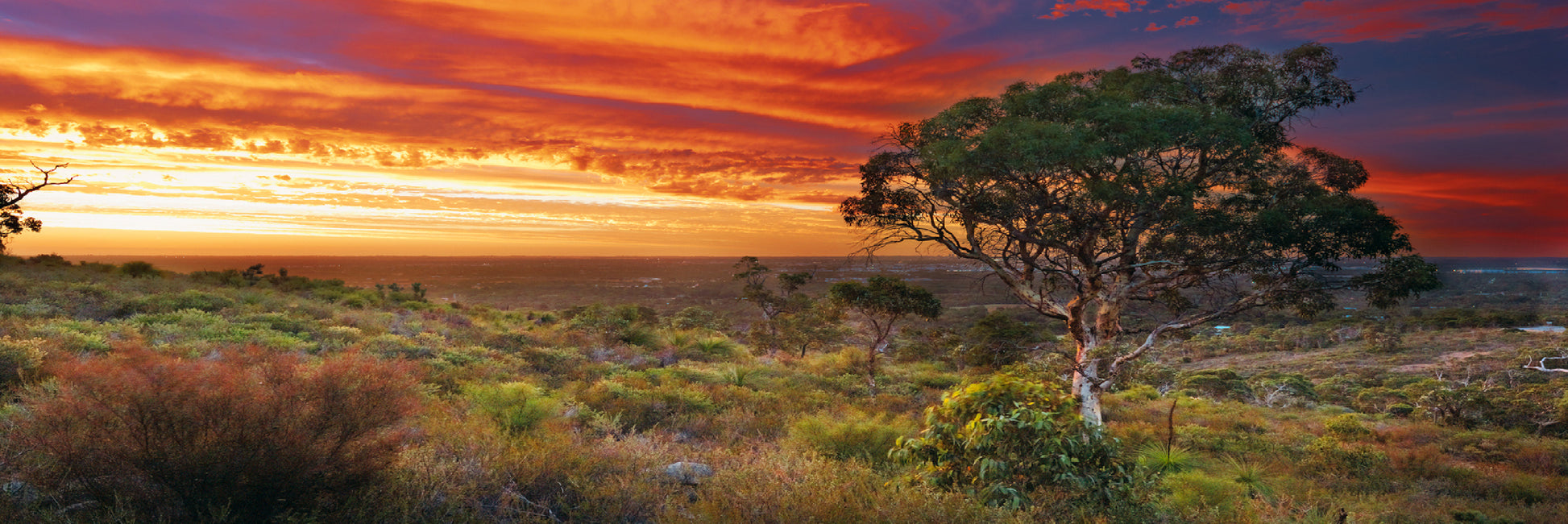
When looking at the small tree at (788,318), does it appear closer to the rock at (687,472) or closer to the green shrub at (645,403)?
the green shrub at (645,403)

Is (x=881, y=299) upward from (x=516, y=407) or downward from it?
upward

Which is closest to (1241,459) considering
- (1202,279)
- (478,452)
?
(1202,279)

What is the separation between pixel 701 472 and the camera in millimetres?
6762

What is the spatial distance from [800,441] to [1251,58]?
11.6 meters

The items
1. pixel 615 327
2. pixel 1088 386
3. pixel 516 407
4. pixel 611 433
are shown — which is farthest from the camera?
pixel 615 327

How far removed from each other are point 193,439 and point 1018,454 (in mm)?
6399

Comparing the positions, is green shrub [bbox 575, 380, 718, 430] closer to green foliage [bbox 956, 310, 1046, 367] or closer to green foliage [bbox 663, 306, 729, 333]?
green foliage [bbox 956, 310, 1046, 367]

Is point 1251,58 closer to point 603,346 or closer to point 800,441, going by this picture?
point 800,441

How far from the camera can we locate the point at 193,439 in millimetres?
4148

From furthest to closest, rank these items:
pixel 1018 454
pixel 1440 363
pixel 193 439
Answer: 1. pixel 1440 363
2. pixel 1018 454
3. pixel 193 439

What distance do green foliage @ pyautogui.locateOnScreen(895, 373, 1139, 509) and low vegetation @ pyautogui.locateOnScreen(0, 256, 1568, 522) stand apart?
0.03 metres

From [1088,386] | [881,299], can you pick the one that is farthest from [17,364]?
[881,299]

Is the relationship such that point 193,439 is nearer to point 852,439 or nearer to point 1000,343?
point 852,439

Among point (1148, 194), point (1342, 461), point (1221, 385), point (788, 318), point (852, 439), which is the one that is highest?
point (1148, 194)
